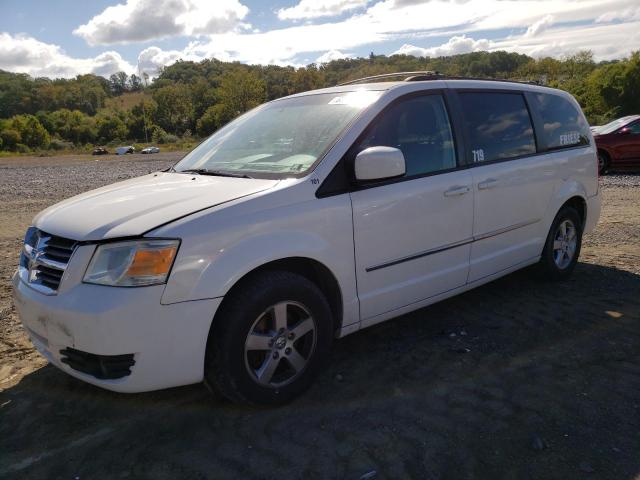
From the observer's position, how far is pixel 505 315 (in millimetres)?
4484

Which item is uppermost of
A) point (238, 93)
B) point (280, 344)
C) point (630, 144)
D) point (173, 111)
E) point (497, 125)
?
point (238, 93)

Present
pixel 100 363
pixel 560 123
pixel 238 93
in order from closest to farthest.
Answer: pixel 100 363 → pixel 560 123 → pixel 238 93

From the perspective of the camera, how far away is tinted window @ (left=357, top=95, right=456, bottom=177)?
3.56 m

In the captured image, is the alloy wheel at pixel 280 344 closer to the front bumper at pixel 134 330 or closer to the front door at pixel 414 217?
the front bumper at pixel 134 330

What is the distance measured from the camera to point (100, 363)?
8.78 ft

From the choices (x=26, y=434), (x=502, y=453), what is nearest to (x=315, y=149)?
(x=502, y=453)

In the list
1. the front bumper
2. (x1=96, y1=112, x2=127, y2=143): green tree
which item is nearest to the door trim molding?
the front bumper

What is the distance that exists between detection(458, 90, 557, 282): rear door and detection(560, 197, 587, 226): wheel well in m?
0.53

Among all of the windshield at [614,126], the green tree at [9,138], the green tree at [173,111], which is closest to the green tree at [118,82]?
the green tree at [173,111]

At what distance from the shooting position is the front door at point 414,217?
338 cm

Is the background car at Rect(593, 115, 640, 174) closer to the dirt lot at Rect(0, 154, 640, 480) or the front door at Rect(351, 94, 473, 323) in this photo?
the dirt lot at Rect(0, 154, 640, 480)

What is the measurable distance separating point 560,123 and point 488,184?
159cm

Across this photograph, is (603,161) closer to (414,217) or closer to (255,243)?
(414,217)

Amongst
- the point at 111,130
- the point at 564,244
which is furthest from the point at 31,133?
the point at 564,244
